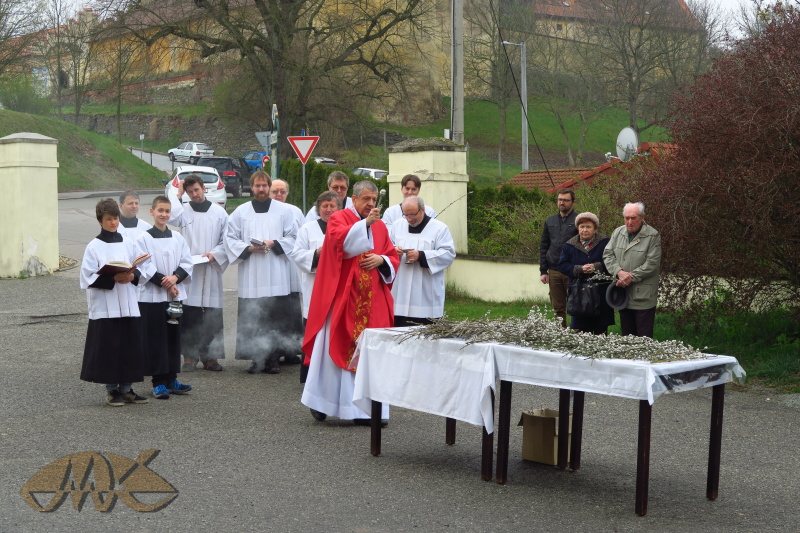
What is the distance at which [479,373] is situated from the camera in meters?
6.36

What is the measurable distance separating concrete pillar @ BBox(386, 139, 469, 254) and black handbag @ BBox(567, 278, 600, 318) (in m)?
5.85

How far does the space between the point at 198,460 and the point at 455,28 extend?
1308 cm

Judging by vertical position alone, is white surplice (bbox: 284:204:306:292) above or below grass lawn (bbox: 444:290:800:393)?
above

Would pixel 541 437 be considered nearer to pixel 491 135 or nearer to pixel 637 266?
pixel 637 266

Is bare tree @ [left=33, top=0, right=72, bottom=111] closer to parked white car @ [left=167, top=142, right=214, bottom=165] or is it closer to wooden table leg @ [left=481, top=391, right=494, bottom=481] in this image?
parked white car @ [left=167, top=142, right=214, bottom=165]

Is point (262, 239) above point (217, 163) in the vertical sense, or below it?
below

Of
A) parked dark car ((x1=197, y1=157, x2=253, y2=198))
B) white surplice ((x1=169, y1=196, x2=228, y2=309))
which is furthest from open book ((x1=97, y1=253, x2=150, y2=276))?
parked dark car ((x1=197, y1=157, x2=253, y2=198))

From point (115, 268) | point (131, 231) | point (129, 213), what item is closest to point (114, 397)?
point (115, 268)

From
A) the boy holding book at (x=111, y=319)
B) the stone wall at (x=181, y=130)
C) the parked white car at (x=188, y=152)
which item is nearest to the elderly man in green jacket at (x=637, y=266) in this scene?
the boy holding book at (x=111, y=319)

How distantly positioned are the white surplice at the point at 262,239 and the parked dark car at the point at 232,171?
1164 inches

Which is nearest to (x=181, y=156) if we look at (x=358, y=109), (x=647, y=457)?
(x=358, y=109)

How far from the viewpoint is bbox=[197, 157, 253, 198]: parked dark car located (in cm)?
4034

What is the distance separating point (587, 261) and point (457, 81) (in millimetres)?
8914

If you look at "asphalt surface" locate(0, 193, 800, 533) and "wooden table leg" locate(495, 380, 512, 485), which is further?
"wooden table leg" locate(495, 380, 512, 485)
